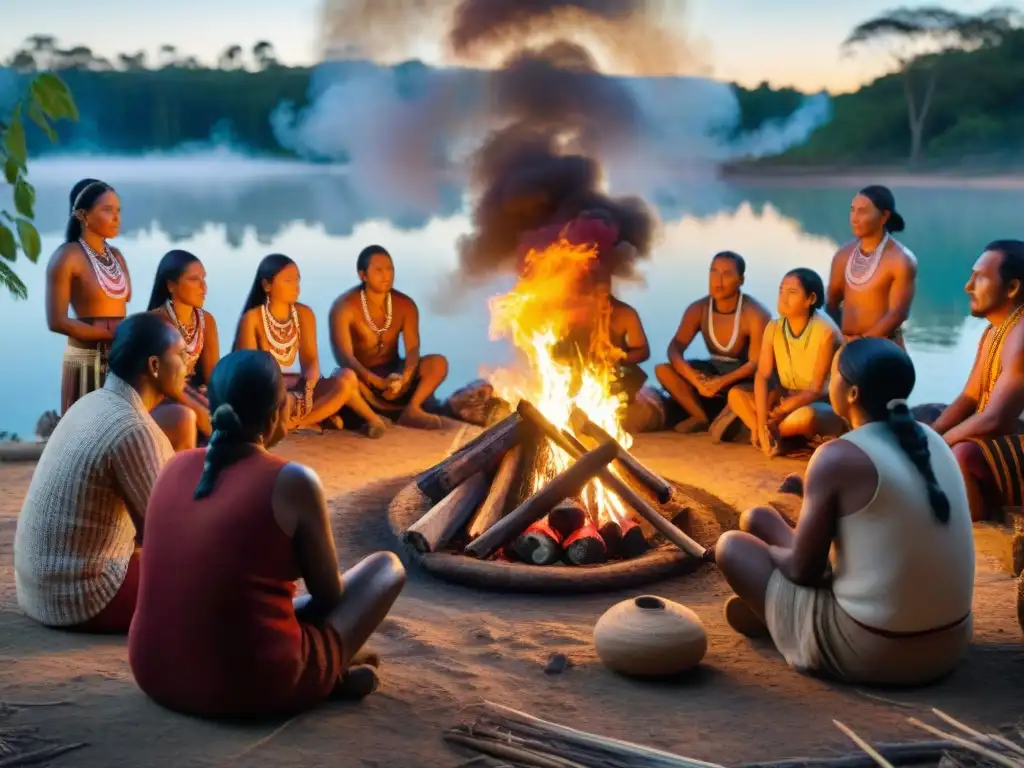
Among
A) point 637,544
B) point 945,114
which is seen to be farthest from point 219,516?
point 945,114

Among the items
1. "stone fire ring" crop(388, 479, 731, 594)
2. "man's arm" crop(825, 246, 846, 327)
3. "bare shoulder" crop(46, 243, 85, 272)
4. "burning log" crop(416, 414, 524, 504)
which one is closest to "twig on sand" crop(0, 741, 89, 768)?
"stone fire ring" crop(388, 479, 731, 594)

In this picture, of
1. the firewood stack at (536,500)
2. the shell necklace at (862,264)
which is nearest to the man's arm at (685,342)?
the shell necklace at (862,264)

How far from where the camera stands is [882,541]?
3.62 metres

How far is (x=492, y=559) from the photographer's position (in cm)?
518

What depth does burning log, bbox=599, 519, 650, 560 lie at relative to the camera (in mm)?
5254

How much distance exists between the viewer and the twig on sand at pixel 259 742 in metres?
3.15

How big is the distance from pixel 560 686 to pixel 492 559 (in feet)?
4.48

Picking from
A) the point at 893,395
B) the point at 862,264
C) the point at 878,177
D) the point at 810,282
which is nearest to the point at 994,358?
the point at 810,282

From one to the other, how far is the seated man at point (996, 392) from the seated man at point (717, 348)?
6.91 ft

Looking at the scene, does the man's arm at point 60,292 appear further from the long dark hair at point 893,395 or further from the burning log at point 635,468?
the long dark hair at point 893,395

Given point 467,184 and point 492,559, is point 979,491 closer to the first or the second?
point 492,559

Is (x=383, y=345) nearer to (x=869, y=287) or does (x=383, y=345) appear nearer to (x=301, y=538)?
(x=869, y=287)

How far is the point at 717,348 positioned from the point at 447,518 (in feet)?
11.6

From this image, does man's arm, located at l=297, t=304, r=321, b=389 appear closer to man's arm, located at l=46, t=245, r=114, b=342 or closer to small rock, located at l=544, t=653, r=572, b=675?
man's arm, located at l=46, t=245, r=114, b=342
